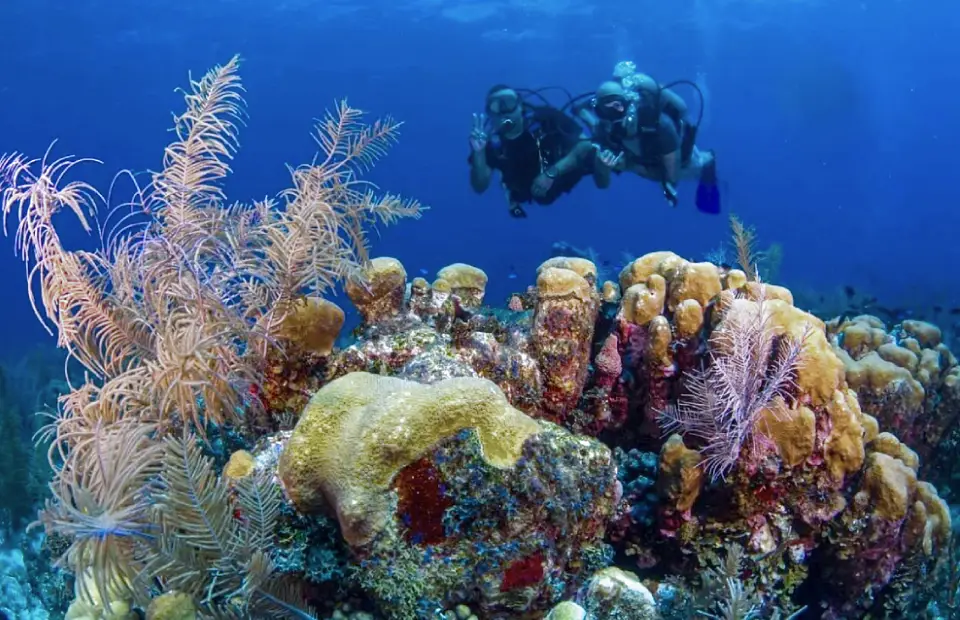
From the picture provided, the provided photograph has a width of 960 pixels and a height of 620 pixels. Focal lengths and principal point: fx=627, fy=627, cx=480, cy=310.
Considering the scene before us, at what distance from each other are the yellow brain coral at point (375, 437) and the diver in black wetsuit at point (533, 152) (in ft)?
20.2

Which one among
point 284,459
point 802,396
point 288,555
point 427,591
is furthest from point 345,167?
point 802,396

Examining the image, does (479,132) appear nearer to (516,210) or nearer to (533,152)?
(533,152)

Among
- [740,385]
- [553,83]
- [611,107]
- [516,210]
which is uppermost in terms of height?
[553,83]

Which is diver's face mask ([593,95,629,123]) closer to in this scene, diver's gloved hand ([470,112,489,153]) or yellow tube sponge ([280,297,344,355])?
diver's gloved hand ([470,112,489,153])

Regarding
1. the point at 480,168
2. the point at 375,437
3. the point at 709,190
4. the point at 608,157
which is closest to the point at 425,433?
the point at 375,437

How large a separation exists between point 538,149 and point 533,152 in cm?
8

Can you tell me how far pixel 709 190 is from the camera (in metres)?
10.1

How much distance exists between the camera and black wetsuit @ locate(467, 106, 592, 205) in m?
8.77

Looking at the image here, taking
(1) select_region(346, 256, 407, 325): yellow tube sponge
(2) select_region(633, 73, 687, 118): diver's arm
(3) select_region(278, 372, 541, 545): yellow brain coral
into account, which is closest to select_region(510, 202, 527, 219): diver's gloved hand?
(2) select_region(633, 73, 687, 118): diver's arm

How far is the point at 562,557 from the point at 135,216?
11.7 ft

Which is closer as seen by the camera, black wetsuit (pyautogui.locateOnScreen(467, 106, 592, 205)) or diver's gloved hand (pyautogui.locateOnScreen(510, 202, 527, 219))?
black wetsuit (pyautogui.locateOnScreen(467, 106, 592, 205))

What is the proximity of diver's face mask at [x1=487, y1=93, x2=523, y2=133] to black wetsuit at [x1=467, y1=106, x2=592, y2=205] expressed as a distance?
255mm

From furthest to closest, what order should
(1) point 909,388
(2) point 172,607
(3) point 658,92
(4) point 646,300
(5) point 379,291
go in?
(3) point 658,92 → (1) point 909,388 → (5) point 379,291 → (4) point 646,300 → (2) point 172,607

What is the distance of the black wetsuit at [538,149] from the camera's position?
28.8ft
